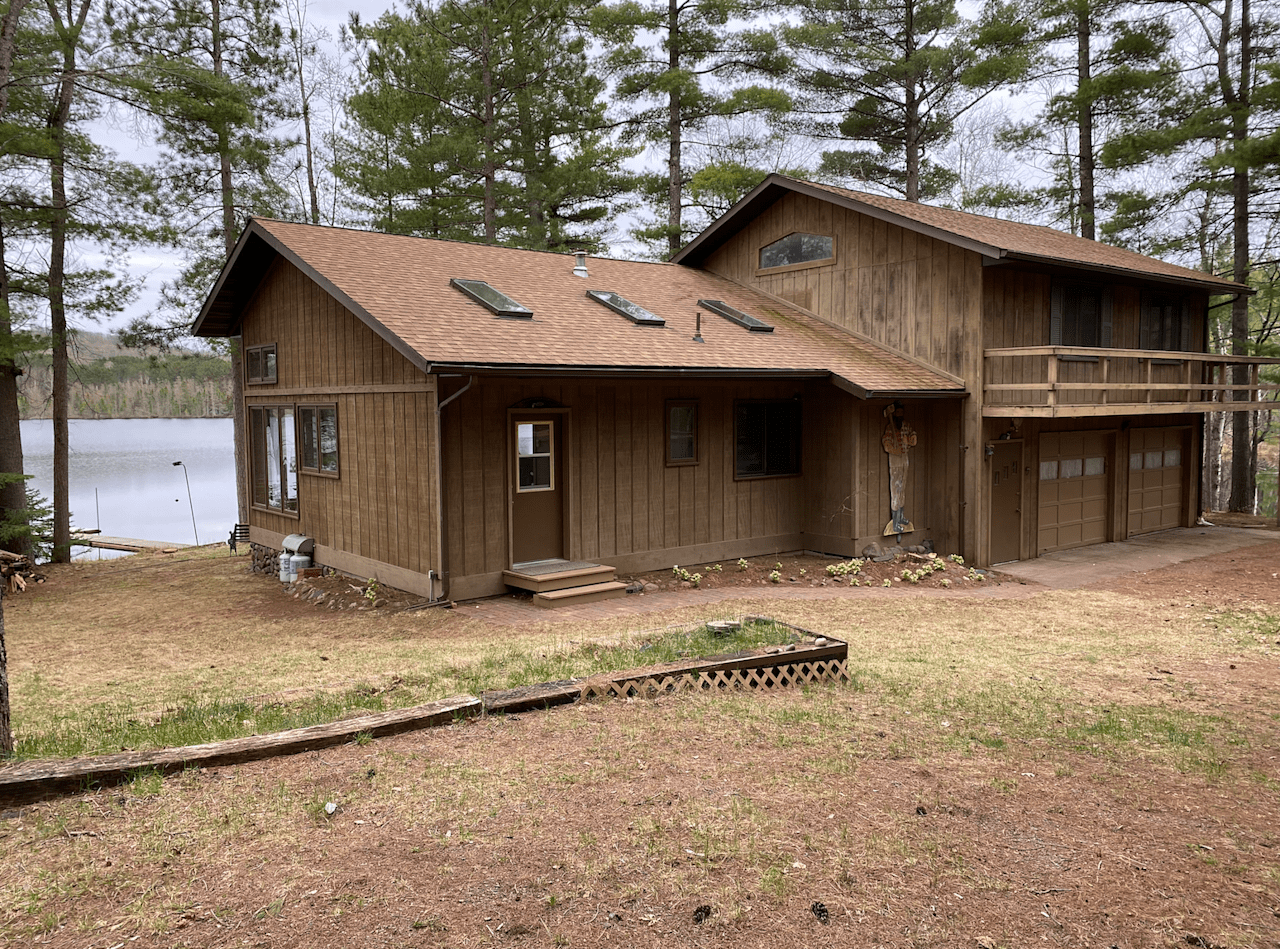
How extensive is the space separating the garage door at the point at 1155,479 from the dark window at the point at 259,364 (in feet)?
50.5

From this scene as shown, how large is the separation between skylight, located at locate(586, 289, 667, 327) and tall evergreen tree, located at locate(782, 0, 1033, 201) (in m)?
11.5

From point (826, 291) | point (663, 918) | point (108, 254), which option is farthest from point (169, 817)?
point (108, 254)

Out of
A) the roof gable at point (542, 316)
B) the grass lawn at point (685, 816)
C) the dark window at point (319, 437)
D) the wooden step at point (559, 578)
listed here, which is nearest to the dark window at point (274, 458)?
the dark window at point (319, 437)

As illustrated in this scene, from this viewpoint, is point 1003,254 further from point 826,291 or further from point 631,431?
point 631,431

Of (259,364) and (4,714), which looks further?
(259,364)

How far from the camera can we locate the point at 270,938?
3.08 m

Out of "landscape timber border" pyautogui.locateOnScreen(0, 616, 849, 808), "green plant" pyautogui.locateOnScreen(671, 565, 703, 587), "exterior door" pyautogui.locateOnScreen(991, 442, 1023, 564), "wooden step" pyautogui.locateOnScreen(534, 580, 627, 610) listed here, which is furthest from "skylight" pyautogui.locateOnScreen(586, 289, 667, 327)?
"landscape timber border" pyautogui.locateOnScreen(0, 616, 849, 808)

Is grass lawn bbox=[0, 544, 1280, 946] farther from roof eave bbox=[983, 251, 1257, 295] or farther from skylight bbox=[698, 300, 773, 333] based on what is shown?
skylight bbox=[698, 300, 773, 333]

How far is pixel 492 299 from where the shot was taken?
12.0 metres

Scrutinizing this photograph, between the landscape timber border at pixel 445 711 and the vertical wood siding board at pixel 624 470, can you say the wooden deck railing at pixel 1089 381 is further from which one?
the landscape timber border at pixel 445 711

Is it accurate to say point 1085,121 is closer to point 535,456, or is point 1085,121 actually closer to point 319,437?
point 535,456

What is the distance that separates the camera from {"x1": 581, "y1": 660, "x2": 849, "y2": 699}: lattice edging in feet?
19.2

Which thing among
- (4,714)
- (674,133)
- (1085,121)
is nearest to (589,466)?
(4,714)

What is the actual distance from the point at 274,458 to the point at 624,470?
628 centimetres
